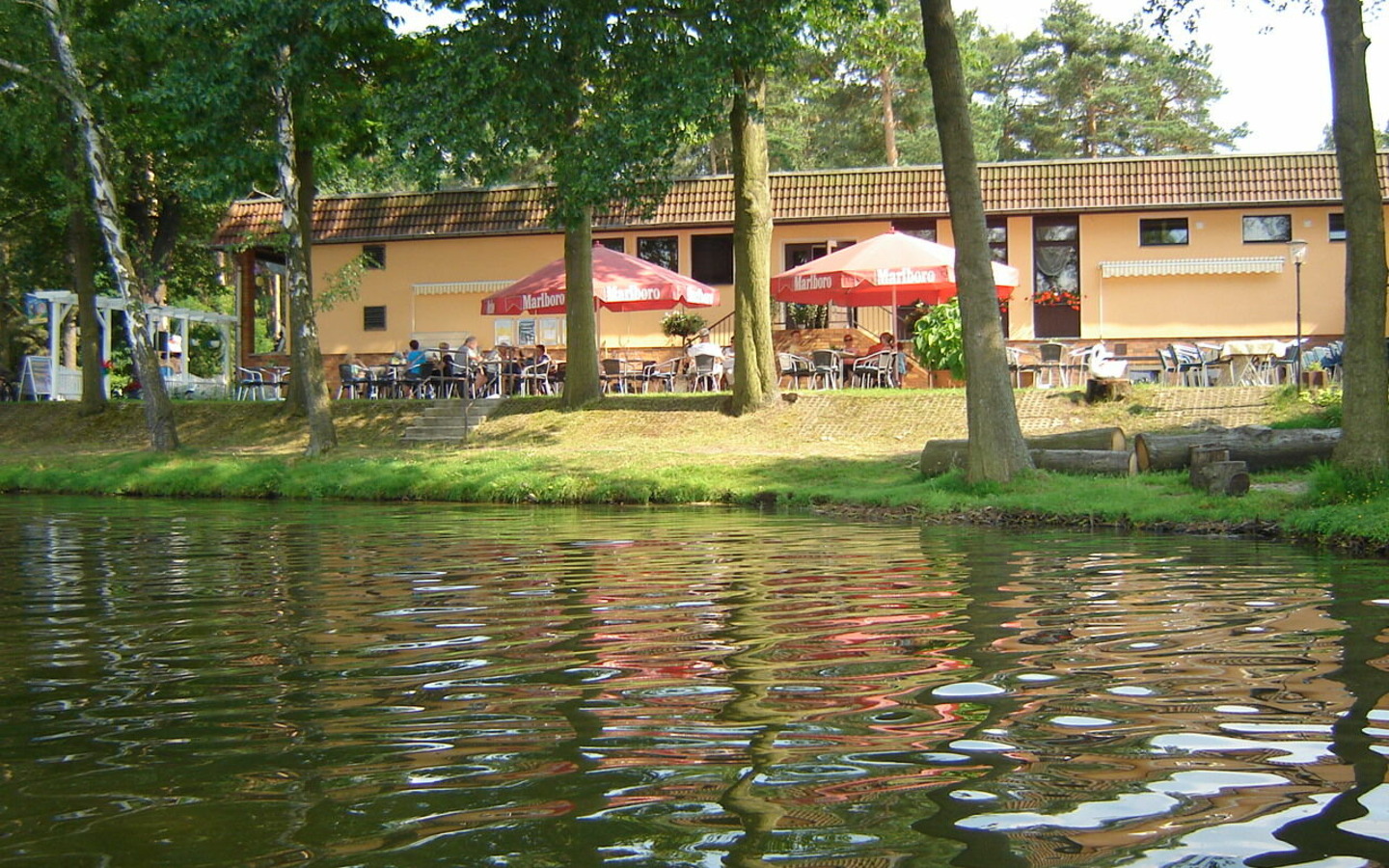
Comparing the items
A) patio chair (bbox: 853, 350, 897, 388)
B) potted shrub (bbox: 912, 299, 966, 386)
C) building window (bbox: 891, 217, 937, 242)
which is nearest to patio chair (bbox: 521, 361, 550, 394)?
patio chair (bbox: 853, 350, 897, 388)

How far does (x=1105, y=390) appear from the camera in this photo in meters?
21.2

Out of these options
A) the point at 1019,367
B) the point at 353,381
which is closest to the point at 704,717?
the point at 1019,367

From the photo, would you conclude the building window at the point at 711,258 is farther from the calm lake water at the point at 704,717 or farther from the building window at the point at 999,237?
the calm lake water at the point at 704,717

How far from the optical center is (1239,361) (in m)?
23.6

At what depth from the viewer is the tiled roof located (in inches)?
1133

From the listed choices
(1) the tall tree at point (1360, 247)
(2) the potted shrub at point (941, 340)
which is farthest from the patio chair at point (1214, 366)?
(1) the tall tree at point (1360, 247)

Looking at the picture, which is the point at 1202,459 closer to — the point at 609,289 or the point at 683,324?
the point at 609,289

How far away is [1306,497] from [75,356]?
35.7m

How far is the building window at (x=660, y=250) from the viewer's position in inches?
1241

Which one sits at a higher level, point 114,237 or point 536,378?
point 114,237

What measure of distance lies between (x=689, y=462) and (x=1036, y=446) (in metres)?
4.52

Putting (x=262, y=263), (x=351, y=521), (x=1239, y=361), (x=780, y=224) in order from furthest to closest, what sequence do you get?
(x=262, y=263)
(x=780, y=224)
(x=1239, y=361)
(x=351, y=521)

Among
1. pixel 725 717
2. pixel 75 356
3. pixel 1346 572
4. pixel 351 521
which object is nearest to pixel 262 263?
pixel 75 356

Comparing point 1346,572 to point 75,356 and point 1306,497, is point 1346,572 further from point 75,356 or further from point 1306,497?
point 75,356
